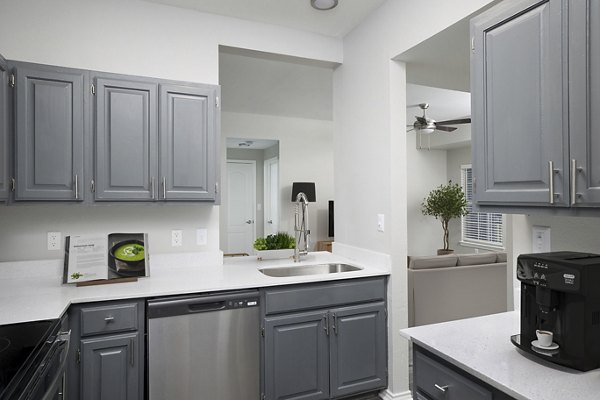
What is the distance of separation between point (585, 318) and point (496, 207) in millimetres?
490

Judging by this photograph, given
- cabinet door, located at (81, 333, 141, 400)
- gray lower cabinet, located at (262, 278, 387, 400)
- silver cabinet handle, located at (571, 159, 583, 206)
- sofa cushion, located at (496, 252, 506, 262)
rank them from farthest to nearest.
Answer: sofa cushion, located at (496, 252, 506, 262) < gray lower cabinet, located at (262, 278, 387, 400) < cabinet door, located at (81, 333, 141, 400) < silver cabinet handle, located at (571, 159, 583, 206)

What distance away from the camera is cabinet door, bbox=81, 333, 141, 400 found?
186 cm

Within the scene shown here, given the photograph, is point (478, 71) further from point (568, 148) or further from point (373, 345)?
point (373, 345)

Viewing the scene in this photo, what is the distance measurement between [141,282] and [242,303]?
633 millimetres

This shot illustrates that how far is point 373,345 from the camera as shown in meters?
2.53

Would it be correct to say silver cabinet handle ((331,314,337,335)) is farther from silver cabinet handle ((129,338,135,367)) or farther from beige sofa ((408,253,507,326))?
beige sofa ((408,253,507,326))

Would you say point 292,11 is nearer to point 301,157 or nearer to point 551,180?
point 551,180

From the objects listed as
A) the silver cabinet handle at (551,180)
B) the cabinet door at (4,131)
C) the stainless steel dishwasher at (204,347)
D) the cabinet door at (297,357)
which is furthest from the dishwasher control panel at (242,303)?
the silver cabinet handle at (551,180)

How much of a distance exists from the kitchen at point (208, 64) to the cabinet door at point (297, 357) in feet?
1.76

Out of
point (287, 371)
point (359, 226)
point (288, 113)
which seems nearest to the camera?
point (287, 371)

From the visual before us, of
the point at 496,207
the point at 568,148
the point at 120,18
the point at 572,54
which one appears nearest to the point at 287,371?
the point at 496,207

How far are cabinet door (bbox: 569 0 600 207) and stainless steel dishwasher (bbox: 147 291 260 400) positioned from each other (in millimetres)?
1691

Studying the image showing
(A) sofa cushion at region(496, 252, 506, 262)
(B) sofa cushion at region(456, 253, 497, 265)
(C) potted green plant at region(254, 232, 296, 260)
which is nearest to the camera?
(C) potted green plant at region(254, 232, 296, 260)

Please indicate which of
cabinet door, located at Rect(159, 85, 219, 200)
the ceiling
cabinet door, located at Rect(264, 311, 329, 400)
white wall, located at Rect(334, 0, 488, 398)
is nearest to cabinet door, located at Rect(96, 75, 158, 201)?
cabinet door, located at Rect(159, 85, 219, 200)
